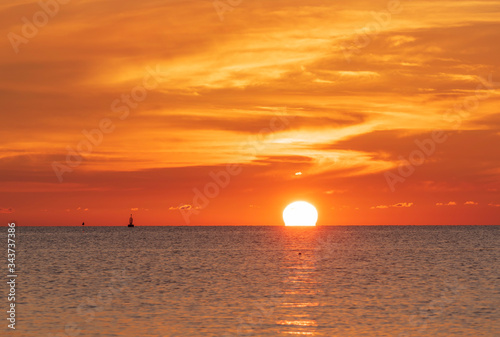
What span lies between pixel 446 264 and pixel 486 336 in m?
70.2

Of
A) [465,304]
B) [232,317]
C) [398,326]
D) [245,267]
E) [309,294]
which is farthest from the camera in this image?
[245,267]

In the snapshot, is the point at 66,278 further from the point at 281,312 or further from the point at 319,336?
the point at 319,336

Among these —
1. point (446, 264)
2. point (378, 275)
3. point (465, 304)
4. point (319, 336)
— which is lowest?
point (319, 336)

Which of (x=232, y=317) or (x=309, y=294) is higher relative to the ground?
(x=309, y=294)

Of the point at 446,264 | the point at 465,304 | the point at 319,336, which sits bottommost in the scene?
the point at 319,336

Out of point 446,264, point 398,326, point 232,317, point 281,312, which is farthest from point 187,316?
point 446,264

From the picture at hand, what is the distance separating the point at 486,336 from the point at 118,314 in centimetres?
2854

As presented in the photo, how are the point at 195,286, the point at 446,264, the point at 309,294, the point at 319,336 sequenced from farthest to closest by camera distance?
the point at 446,264
the point at 195,286
the point at 309,294
the point at 319,336

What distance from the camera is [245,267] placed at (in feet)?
341

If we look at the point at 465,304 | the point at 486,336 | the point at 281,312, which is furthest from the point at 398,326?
the point at 465,304

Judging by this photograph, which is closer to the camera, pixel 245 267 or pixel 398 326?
pixel 398 326

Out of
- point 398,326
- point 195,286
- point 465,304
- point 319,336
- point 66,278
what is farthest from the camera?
point 66,278

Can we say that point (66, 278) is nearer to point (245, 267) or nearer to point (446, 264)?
point (245, 267)

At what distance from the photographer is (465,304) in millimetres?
60125
